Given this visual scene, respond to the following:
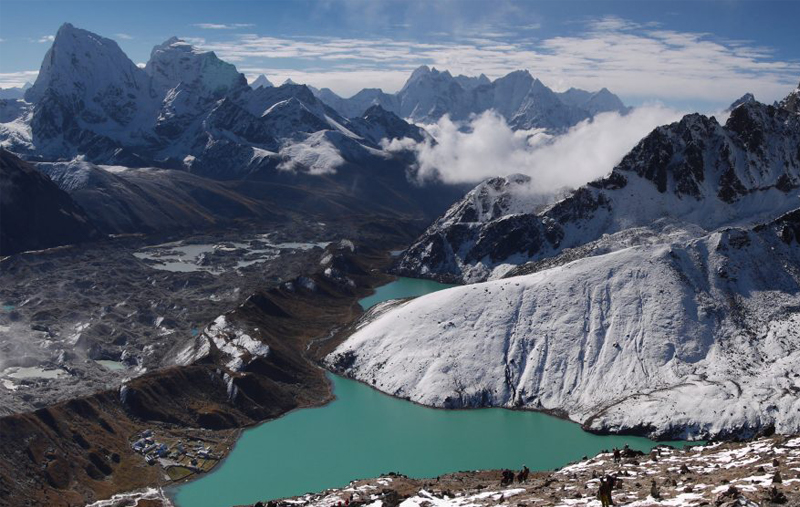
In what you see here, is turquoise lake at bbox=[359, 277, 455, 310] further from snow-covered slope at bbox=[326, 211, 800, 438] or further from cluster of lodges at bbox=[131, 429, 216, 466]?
cluster of lodges at bbox=[131, 429, 216, 466]

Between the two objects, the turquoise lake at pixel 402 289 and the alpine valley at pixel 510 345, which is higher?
the alpine valley at pixel 510 345

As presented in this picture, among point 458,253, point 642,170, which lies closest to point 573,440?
point 642,170

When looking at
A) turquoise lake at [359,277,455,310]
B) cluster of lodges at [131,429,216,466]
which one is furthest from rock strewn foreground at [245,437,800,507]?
turquoise lake at [359,277,455,310]

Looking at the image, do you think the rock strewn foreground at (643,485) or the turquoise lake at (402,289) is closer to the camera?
the rock strewn foreground at (643,485)

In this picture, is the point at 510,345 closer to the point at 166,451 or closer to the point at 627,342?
the point at 627,342

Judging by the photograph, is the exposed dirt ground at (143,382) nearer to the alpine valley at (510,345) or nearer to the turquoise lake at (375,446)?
the alpine valley at (510,345)

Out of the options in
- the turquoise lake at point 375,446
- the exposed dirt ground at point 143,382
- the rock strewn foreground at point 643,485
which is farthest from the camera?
the exposed dirt ground at point 143,382

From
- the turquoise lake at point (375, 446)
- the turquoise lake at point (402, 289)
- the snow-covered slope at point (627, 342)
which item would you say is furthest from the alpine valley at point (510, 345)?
the turquoise lake at point (402, 289)
